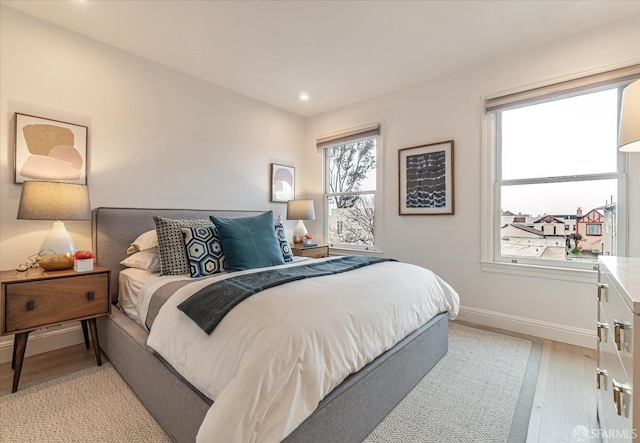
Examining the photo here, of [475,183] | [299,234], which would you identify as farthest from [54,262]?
[475,183]

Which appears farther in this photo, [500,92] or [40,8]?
[500,92]

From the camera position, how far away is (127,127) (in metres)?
A: 2.75

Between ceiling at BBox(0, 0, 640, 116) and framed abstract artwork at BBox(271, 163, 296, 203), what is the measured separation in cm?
122

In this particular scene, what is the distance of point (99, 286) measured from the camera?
6.79 feet

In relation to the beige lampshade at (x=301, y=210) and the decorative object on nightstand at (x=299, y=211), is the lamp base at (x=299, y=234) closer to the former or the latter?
the decorative object on nightstand at (x=299, y=211)

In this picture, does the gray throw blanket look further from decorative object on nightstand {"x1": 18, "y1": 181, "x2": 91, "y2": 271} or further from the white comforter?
decorative object on nightstand {"x1": 18, "y1": 181, "x2": 91, "y2": 271}

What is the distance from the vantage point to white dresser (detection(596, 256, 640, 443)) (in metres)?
0.77

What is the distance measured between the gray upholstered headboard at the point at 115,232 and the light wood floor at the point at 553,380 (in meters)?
0.54

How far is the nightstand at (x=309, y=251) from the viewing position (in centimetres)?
367

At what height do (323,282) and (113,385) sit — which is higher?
(323,282)

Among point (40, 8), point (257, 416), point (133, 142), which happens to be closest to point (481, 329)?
point (257, 416)

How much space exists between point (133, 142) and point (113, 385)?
2088 millimetres

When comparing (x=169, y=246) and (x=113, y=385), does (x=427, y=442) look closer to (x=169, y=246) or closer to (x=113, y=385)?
(x=113, y=385)

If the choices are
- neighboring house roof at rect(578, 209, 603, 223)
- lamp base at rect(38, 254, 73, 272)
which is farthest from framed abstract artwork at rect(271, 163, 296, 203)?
neighboring house roof at rect(578, 209, 603, 223)
